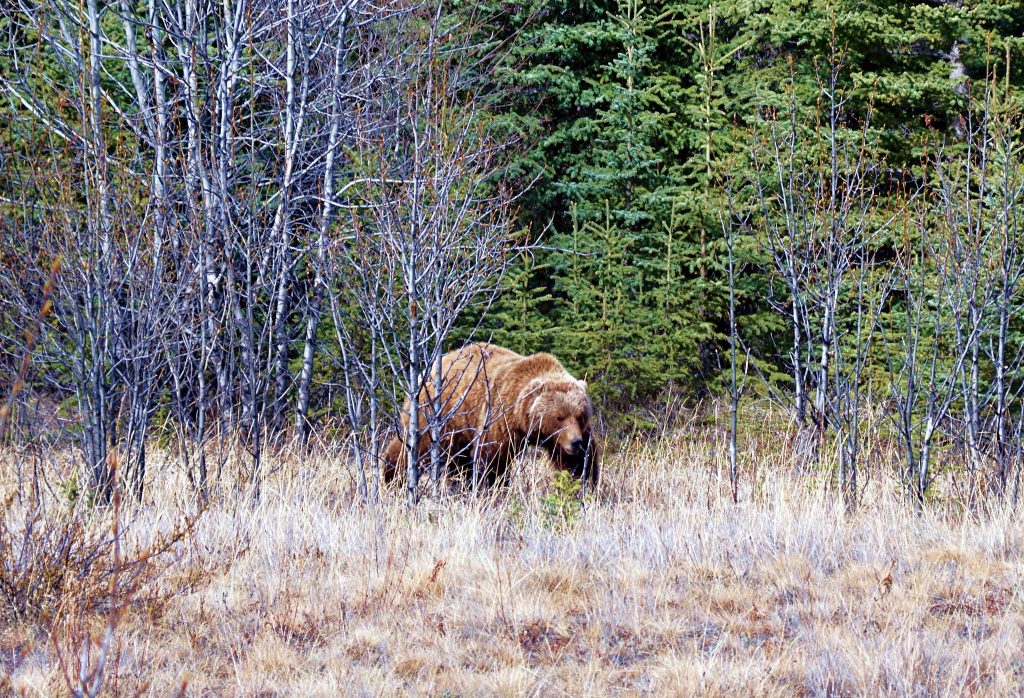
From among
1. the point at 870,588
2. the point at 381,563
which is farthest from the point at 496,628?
the point at 870,588

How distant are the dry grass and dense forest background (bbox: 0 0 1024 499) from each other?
1117 millimetres

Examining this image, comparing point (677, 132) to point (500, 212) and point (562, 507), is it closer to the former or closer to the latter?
point (500, 212)

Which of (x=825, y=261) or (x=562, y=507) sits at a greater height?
(x=825, y=261)

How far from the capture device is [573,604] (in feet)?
16.2

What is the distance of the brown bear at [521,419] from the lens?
801cm

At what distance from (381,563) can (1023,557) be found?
3.55 meters

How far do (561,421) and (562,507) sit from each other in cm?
156

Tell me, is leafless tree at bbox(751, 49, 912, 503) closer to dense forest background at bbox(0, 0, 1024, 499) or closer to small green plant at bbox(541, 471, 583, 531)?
dense forest background at bbox(0, 0, 1024, 499)

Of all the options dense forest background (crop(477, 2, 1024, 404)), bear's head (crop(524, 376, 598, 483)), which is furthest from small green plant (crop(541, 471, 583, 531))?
dense forest background (crop(477, 2, 1024, 404))

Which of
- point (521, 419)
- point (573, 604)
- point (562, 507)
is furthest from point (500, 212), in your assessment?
point (573, 604)

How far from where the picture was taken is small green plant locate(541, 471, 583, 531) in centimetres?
637

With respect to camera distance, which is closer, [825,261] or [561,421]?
[561,421]

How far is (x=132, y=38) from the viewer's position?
33.6ft

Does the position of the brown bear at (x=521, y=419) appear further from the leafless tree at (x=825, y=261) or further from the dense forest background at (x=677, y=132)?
the dense forest background at (x=677, y=132)
